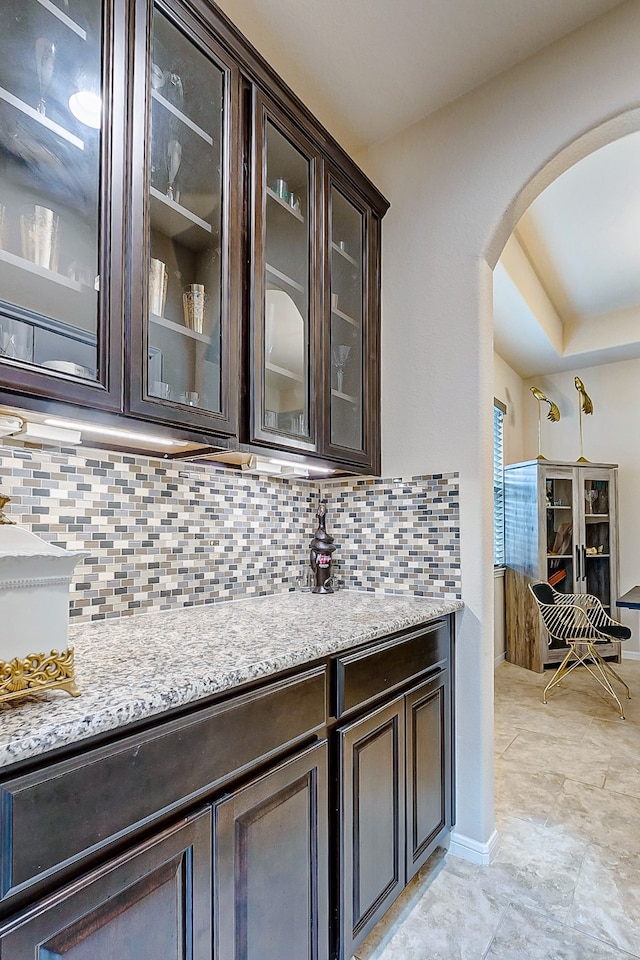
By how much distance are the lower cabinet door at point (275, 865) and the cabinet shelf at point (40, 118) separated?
1387 mm

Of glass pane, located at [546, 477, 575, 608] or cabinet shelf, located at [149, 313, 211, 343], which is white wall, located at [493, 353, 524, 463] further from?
cabinet shelf, located at [149, 313, 211, 343]

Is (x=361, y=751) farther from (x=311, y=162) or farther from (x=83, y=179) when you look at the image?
(x=311, y=162)

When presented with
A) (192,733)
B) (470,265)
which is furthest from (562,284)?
(192,733)

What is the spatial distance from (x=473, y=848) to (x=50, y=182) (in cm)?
238

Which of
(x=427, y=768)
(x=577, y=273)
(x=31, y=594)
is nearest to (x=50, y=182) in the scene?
(x=31, y=594)

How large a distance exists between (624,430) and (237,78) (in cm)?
460

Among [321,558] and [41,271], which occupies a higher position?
[41,271]

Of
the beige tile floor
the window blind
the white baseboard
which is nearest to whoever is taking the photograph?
the beige tile floor

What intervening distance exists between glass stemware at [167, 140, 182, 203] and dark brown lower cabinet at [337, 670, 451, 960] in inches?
56.6

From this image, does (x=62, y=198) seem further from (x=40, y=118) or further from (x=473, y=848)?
(x=473, y=848)

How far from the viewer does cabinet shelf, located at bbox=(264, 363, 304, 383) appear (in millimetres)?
1615

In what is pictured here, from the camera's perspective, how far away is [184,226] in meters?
1.37

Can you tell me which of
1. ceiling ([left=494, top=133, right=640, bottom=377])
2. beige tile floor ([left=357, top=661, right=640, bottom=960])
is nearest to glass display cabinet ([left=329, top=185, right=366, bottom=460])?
ceiling ([left=494, top=133, right=640, bottom=377])

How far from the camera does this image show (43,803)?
70cm
